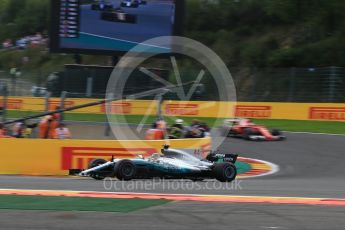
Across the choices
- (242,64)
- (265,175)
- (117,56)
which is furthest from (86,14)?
(242,64)

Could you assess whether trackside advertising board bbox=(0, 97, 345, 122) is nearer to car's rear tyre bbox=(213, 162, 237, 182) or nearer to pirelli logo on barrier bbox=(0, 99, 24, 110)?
pirelli logo on barrier bbox=(0, 99, 24, 110)

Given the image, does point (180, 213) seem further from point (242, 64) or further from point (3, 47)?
point (3, 47)

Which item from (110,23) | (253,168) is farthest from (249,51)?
(253,168)

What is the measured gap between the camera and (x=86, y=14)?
24625 mm

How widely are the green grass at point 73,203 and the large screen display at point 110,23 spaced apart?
686 inches

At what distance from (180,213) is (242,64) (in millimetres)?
33796

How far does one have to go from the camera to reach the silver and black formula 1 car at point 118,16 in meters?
24.8

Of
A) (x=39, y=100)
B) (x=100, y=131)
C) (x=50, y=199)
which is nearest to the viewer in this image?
(x=50, y=199)

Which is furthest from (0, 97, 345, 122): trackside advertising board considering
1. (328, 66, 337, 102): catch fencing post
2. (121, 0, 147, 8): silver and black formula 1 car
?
(121, 0, 147, 8): silver and black formula 1 car

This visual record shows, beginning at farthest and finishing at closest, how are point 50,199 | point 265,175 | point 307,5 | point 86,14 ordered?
point 307,5, point 86,14, point 265,175, point 50,199

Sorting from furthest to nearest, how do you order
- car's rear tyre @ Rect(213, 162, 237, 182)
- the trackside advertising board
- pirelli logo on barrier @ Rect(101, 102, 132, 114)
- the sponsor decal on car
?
the trackside advertising board → pirelli logo on barrier @ Rect(101, 102, 132, 114) → the sponsor decal on car → car's rear tyre @ Rect(213, 162, 237, 182)

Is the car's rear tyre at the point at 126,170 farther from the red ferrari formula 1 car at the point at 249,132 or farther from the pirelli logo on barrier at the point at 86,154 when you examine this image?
the red ferrari formula 1 car at the point at 249,132

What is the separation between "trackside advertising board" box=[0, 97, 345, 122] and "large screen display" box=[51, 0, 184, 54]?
351 centimetres

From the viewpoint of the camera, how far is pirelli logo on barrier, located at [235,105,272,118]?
24.2 m
